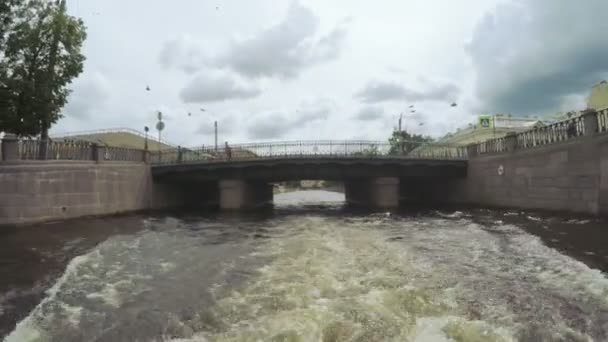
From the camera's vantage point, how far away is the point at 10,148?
54.3 feet

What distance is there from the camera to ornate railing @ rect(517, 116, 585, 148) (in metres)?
17.1

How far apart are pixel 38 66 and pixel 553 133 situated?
25.1 m

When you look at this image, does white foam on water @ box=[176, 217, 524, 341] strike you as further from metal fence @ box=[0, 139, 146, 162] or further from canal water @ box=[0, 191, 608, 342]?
metal fence @ box=[0, 139, 146, 162]

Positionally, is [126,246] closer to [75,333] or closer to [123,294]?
[123,294]

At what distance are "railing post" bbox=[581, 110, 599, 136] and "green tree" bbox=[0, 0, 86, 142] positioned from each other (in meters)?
23.2

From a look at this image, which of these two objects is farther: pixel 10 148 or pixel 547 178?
pixel 547 178

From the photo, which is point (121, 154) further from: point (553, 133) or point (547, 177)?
point (553, 133)

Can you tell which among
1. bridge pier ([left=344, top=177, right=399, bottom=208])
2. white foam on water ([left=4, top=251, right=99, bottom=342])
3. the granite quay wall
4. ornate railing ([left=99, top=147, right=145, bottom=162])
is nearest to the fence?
the granite quay wall

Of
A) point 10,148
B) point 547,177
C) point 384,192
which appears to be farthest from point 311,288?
point 384,192

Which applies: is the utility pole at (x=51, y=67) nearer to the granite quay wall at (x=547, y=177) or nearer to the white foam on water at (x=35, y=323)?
the white foam on water at (x=35, y=323)

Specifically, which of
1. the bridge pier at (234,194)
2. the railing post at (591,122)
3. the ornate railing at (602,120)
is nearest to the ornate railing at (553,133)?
the railing post at (591,122)

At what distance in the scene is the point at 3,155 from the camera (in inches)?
647

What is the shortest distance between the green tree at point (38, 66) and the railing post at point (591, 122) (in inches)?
915

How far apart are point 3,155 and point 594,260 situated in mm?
20097
